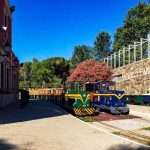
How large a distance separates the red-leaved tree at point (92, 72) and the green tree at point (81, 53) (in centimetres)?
3003

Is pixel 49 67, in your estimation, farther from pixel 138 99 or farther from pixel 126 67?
pixel 138 99

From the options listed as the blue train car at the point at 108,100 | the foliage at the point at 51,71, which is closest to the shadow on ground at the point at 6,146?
the blue train car at the point at 108,100

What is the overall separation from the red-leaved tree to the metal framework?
1.82m

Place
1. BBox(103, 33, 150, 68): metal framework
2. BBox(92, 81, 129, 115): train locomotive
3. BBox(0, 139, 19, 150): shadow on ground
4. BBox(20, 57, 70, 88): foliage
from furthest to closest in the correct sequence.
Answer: BBox(20, 57, 70, 88): foliage → BBox(103, 33, 150, 68): metal framework → BBox(92, 81, 129, 115): train locomotive → BBox(0, 139, 19, 150): shadow on ground

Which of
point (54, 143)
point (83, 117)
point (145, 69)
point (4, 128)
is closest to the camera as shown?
point (54, 143)

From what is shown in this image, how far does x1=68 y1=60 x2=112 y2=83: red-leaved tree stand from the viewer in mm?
62041

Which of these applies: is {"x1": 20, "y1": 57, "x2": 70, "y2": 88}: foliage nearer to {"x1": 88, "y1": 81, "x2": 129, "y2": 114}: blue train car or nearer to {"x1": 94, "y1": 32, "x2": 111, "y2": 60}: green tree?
{"x1": 94, "y1": 32, "x2": 111, "y2": 60}: green tree

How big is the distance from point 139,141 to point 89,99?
530 inches

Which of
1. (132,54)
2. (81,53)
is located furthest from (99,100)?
(81,53)

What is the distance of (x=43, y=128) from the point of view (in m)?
18.1

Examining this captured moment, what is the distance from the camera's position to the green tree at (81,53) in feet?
318

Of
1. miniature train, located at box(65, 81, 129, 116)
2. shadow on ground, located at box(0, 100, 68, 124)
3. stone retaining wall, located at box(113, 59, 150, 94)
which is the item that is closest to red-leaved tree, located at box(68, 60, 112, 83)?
stone retaining wall, located at box(113, 59, 150, 94)

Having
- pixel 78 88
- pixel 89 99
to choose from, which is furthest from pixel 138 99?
A: pixel 89 99

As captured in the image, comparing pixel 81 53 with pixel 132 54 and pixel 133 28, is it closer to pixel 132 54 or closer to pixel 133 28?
pixel 133 28
